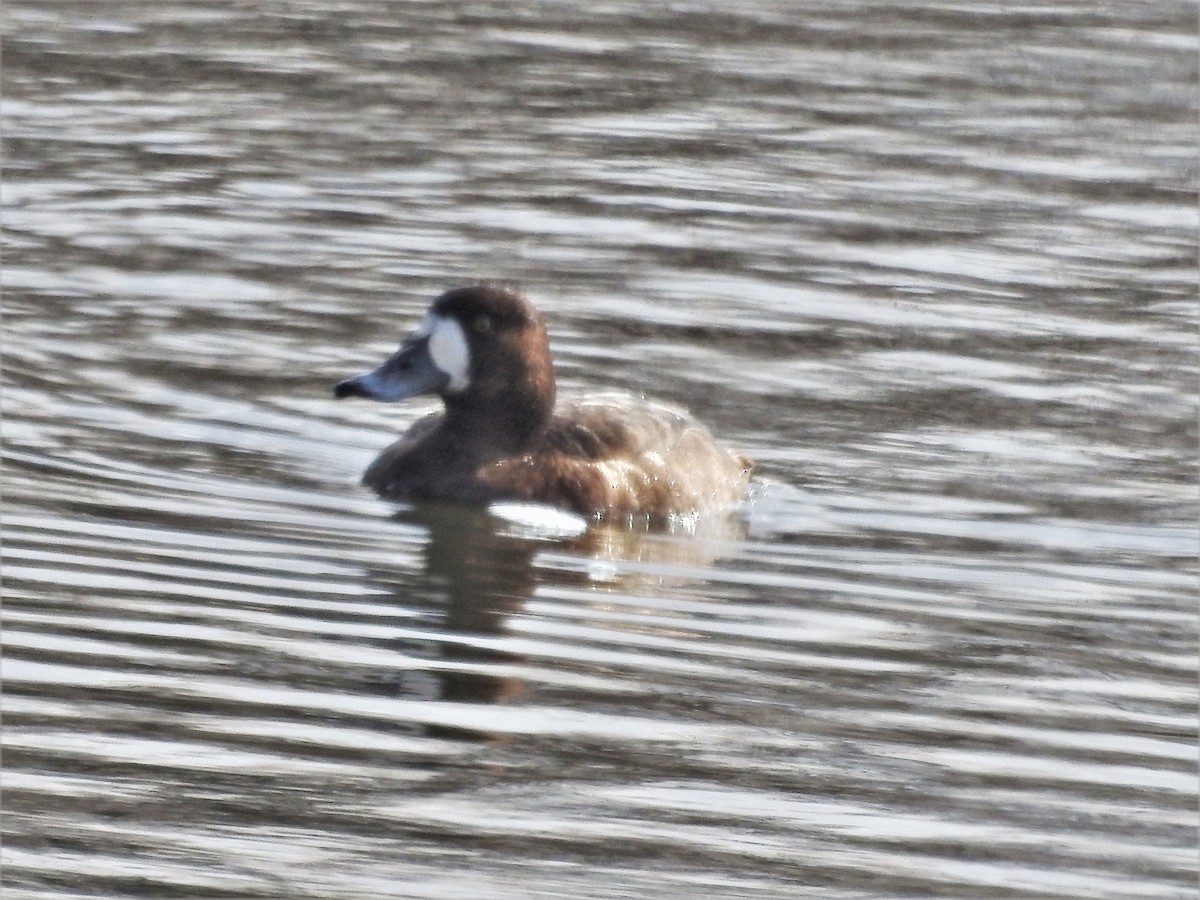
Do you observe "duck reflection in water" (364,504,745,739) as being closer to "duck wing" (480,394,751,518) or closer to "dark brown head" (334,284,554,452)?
"duck wing" (480,394,751,518)

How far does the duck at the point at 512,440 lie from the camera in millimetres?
9688

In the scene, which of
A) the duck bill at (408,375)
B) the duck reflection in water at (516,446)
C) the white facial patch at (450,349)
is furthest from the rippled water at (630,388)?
the white facial patch at (450,349)

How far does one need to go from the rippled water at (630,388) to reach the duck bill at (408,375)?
384 mm

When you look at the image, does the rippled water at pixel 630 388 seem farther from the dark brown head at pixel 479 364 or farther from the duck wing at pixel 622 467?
the dark brown head at pixel 479 364

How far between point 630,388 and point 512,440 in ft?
5.28

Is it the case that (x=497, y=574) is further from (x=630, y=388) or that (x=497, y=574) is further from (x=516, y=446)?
(x=630, y=388)

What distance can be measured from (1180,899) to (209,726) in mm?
2262

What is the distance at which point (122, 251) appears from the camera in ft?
43.0

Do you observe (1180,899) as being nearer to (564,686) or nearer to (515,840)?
(515,840)

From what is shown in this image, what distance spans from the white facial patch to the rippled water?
555mm

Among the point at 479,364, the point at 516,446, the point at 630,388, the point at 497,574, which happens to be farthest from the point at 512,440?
the point at 630,388

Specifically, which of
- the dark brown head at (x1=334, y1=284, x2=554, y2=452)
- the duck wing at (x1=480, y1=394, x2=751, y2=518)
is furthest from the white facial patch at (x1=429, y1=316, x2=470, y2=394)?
the duck wing at (x1=480, y1=394, x2=751, y2=518)

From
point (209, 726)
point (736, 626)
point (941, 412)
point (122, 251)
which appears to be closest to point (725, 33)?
point (122, 251)

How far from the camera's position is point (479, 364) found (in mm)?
9891
